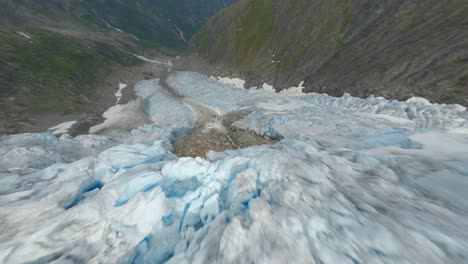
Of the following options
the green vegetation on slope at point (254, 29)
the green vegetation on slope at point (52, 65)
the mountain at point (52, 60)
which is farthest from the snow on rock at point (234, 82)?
the green vegetation on slope at point (52, 65)

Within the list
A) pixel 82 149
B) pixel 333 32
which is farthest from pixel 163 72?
pixel 82 149

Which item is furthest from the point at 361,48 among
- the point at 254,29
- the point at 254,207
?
the point at 254,29

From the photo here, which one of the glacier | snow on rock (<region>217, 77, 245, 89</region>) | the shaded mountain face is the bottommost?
the glacier

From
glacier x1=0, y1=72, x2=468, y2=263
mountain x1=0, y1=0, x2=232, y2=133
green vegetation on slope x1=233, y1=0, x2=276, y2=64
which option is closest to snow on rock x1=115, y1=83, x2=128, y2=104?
mountain x1=0, y1=0, x2=232, y2=133

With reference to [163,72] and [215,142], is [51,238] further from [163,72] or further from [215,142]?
[163,72]

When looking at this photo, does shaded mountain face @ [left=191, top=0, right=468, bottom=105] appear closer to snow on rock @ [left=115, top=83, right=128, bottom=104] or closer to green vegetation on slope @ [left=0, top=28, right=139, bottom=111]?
snow on rock @ [left=115, top=83, right=128, bottom=104]

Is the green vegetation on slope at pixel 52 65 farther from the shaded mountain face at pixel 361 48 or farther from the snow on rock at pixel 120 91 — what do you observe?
the shaded mountain face at pixel 361 48
